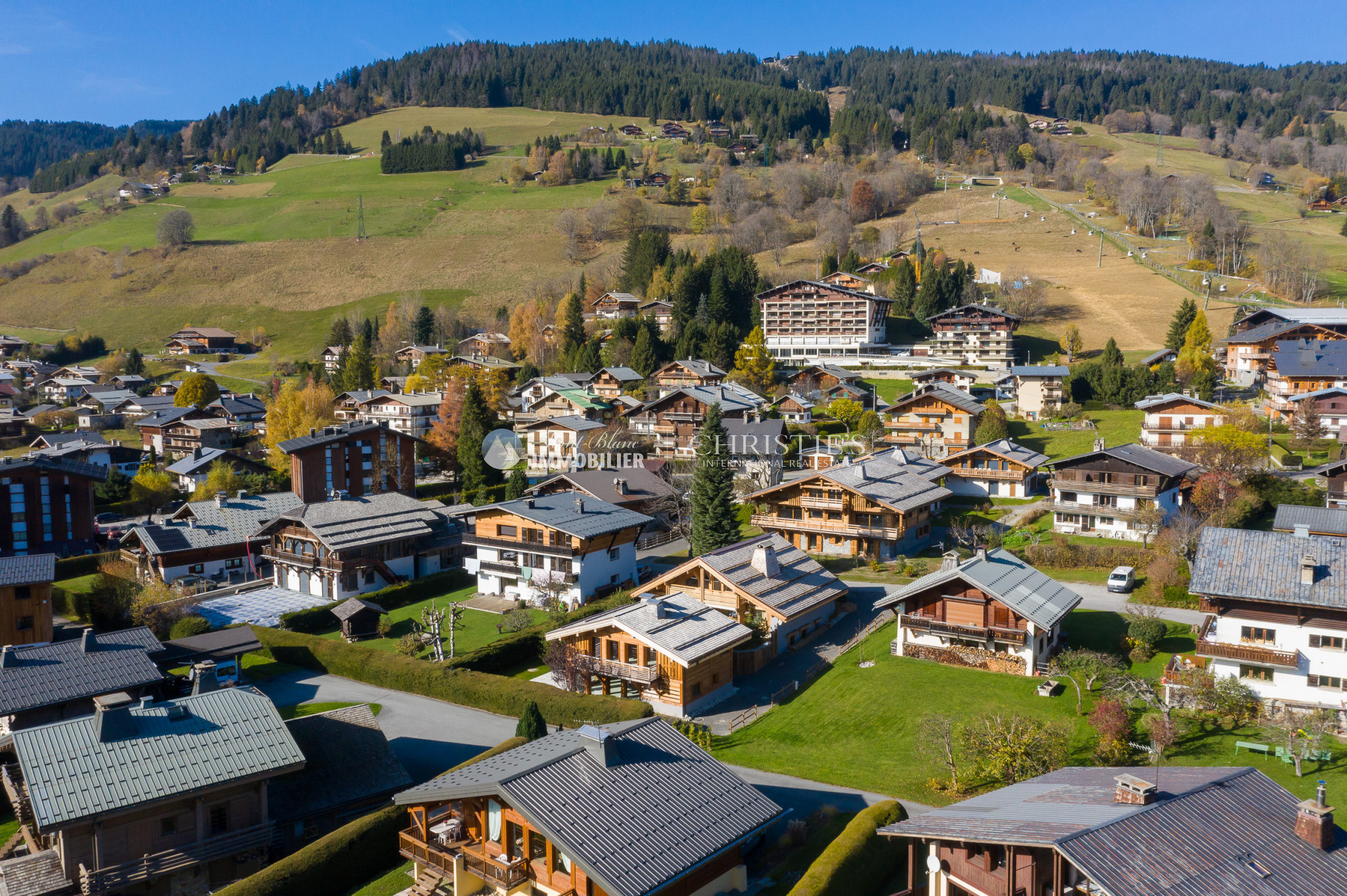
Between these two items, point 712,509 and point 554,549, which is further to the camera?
point 712,509

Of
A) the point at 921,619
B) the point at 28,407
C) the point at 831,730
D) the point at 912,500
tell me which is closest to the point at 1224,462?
the point at 912,500

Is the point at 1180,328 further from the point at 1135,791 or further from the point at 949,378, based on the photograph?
the point at 1135,791

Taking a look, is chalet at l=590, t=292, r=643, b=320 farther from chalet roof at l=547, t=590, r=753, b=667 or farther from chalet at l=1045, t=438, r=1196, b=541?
chalet roof at l=547, t=590, r=753, b=667

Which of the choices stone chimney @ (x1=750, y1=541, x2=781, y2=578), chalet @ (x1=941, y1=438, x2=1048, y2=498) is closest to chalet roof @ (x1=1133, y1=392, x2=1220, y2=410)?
chalet @ (x1=941, y1=438, x2=1048, y2=498)

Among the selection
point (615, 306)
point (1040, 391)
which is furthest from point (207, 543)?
point (615, 306)

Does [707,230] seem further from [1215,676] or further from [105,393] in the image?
→ [1215,676]
